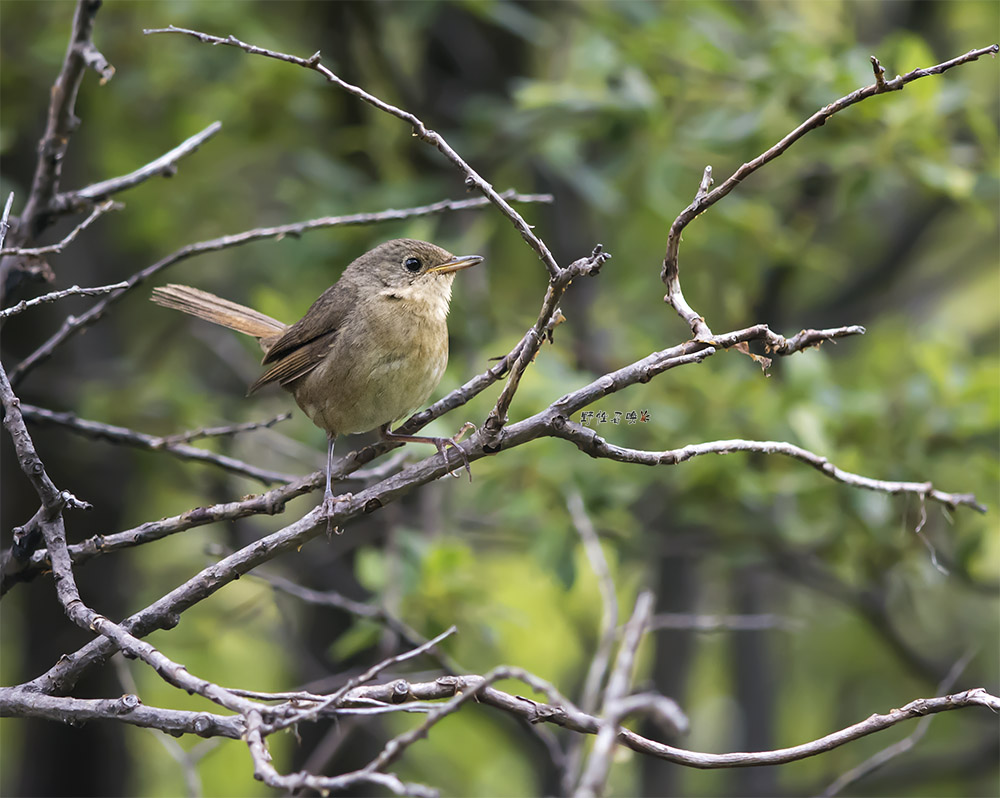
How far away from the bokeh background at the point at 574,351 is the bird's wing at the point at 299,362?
824 mm

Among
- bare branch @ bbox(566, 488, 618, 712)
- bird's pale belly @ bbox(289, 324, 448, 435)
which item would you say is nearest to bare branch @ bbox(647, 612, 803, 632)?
bare branch @ bbox(566, 488, 618, 712)

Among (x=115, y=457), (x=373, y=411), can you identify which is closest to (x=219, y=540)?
(x=115, y=457)

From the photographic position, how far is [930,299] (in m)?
8.53

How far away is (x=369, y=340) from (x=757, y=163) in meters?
2.23

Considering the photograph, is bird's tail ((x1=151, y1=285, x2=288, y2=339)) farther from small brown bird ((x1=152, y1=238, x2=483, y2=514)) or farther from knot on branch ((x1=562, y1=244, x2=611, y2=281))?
knot on branch ((x1=562, y1=244, x2=611, y2=281))

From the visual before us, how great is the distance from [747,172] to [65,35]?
492 centimetres

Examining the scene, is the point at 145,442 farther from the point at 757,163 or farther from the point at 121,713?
the point at 757,163

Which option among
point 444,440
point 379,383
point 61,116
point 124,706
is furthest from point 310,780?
point 379,383

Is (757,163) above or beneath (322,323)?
beneath

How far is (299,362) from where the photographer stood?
4402 millimetres

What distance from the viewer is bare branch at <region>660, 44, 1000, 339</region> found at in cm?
212

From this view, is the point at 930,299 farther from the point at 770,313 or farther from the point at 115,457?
the point at 115,457

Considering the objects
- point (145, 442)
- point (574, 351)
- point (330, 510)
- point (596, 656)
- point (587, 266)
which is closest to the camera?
point (587, 266)

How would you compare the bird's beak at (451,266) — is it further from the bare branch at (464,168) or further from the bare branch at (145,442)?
the bare branch at (464,168)
